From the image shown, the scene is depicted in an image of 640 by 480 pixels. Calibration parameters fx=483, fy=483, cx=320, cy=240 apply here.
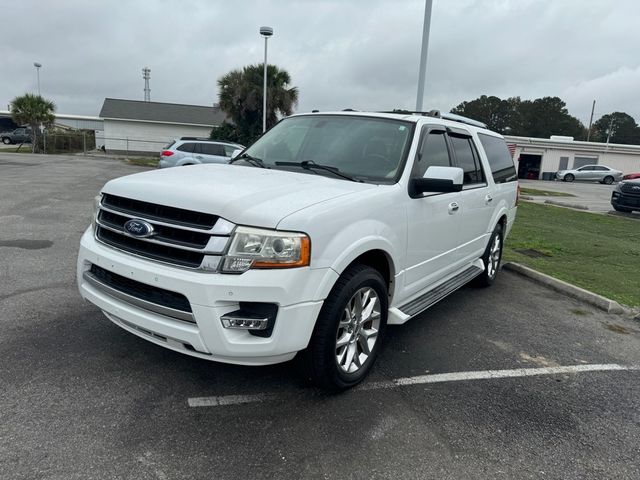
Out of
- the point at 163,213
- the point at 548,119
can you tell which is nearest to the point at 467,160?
the point at 163,213

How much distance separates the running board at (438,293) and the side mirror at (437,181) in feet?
3.04

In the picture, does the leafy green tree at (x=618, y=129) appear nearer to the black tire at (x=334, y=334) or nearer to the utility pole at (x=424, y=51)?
the utility pole at (x=424, y=51)

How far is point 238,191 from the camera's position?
9.73ft

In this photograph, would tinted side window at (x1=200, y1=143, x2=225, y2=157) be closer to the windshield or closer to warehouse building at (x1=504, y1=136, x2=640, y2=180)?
the windshield

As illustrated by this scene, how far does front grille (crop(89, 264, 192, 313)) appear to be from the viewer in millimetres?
2793

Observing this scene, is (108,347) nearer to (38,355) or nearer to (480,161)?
(38,355)

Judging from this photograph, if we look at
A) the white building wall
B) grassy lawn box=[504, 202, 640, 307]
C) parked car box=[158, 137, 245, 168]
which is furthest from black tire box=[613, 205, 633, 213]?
Answer: the white building wall

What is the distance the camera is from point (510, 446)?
114 inches

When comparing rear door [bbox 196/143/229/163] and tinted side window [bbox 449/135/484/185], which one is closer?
tinted side window [bbox 449/135/484/185]

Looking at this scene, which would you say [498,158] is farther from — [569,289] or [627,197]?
[627,197]

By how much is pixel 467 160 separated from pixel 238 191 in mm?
2968

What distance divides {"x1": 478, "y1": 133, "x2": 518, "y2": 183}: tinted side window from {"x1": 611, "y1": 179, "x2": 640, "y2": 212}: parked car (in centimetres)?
1275

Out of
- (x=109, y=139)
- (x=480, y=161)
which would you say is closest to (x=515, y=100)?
(x=109, y=139)

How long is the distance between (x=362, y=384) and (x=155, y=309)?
1.57 m
